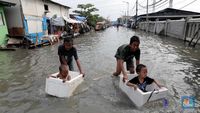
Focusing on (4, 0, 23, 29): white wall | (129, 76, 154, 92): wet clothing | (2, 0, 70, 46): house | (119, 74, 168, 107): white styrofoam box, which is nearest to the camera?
(119, 74, 168, 107): white styrofoam box

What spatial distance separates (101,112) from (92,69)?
4.07 metres

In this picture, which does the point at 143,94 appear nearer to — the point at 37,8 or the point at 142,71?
the point at 142,71

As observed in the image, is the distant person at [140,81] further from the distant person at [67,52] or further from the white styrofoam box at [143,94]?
the distant person at [67,52]

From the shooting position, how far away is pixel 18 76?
7035 millimetres

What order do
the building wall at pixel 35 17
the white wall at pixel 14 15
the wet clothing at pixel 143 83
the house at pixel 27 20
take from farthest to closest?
the building wall at pixel 35 17 → the white wall at pixel 14 15 → the house at pixel 27 20 → the wet clothing at pixel 143 83

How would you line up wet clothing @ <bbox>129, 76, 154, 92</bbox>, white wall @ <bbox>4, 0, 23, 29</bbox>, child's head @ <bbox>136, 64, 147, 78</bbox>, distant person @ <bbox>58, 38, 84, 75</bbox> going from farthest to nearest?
white wall @ <bbox>4, 0, 23, 29</bbox>, distant person @ <bbox>58, 38, 84, 75</bbox>, wet clothing @ <bbox>129, 76, 154, 92</bbox>, child's head @ <bbox>136, 64, 147, 78</bbox>

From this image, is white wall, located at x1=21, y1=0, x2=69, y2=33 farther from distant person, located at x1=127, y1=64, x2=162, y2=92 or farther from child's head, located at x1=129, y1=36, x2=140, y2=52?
distant person, located at x1=127, y1=64, x2=162, y2=92

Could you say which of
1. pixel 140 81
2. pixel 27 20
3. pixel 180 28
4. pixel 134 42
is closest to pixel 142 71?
pixel 140 81

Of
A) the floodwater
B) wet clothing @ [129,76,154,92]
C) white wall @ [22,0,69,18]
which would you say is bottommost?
the floodwater

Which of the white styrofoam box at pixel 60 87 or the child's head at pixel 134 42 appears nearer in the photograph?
the white styrofoam box at pixel 60 87

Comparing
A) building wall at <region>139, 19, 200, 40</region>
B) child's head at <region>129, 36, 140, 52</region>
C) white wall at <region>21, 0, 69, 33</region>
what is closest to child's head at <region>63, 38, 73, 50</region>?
child's head at <region>129, 36, 140, 52</region>

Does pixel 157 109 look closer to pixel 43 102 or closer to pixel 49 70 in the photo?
pixel 43 102

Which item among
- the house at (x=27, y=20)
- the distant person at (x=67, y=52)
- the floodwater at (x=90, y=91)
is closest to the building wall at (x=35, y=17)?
the house at (x=27, y=20)

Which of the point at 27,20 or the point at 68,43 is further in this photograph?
the point at 27,20
